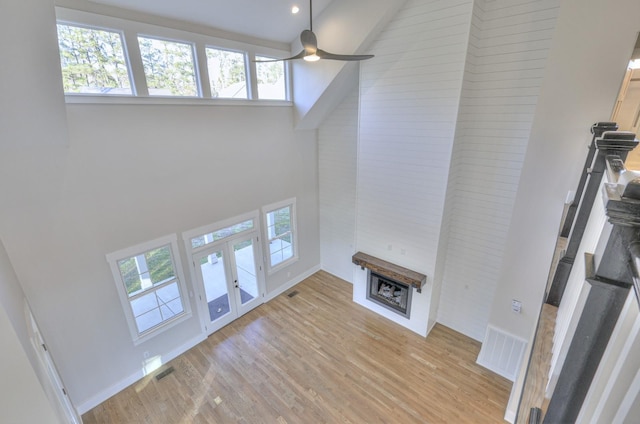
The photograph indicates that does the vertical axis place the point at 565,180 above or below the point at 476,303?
above

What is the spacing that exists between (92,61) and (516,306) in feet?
21.6

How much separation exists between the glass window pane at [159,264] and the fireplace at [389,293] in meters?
3.78

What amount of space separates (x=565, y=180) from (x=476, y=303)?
8.60ft

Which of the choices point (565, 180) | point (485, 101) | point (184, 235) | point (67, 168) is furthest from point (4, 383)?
point (485, 101)

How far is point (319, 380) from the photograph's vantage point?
181 inches

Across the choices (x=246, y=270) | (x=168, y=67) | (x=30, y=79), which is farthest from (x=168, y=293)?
(x=168, y=67)

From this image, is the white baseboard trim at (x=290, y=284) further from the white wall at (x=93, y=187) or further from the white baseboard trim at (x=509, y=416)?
the white baseboard trim at (x=509, y=416)

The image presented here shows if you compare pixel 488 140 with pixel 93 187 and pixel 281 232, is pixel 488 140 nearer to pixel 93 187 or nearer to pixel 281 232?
pixel 281 232

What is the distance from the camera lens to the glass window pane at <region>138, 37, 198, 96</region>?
3929 millimetres

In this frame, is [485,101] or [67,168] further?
[485,101]

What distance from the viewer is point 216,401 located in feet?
14.0

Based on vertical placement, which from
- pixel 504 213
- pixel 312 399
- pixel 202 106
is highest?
pixel 202 106

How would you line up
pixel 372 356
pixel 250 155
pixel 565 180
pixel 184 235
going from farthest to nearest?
pixel 250 155 < pixel 372 356 < pixel 184 235 < pixel 565 180

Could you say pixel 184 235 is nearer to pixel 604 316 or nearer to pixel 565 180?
pixel 604 316
